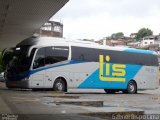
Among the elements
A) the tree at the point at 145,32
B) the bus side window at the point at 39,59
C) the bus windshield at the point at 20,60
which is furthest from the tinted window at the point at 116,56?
the tree at the point at 145,32

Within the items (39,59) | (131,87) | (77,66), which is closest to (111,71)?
(131,87)

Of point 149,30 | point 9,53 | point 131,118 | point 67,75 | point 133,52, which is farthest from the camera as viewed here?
point 149,30

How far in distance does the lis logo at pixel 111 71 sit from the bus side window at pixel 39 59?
14.7ft

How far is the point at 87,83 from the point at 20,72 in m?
4.26

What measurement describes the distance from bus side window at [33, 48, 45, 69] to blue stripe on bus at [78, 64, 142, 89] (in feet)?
10.6

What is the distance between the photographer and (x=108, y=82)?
26.6 meters

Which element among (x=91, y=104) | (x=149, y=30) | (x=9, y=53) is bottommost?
(x=91, y=104)

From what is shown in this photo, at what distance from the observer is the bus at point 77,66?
76.1 feet

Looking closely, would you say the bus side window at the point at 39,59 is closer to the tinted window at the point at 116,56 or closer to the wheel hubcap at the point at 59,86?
the wheel hubcap at the point at 59,86

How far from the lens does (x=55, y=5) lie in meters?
16.5

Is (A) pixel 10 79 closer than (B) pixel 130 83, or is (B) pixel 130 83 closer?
(A) pixel 10 79

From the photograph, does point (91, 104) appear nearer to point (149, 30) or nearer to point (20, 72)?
point (20, 72)

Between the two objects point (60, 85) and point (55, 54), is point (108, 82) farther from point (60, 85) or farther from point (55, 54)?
point (55, 54)

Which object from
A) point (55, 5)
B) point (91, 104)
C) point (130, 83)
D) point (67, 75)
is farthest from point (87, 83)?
point (91, 104)
